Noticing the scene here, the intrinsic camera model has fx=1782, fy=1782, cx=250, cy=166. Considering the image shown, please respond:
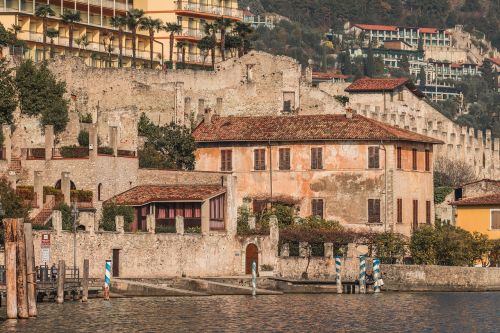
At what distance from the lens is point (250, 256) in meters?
96.2

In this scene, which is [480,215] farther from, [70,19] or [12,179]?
[70,19]

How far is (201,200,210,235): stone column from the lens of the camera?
94.2 m

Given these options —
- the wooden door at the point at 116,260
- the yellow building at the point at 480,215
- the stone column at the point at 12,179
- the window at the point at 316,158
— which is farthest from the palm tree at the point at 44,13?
the wooden door at the point at 116,260

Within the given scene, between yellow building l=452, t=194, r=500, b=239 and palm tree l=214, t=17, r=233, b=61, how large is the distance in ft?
89.4

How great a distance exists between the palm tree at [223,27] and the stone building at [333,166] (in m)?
20.6

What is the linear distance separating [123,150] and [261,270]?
11.7 m

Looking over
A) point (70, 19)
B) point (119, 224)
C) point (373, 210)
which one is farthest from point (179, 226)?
point (70, 19)

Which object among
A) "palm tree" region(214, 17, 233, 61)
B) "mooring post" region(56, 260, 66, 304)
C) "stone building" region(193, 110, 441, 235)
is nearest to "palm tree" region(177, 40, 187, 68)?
"palm tree" region(214, 17, 233, 61)

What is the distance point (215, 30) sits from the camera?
427 feet

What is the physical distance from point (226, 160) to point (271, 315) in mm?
29596

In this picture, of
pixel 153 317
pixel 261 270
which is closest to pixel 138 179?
pixel 261 270

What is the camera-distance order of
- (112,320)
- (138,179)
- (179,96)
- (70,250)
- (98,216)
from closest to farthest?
(112,320) → (70,250) → (98,216) → (138,179) → (179,96)

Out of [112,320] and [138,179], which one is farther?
[138,179]

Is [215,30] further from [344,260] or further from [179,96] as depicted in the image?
[344,260]
